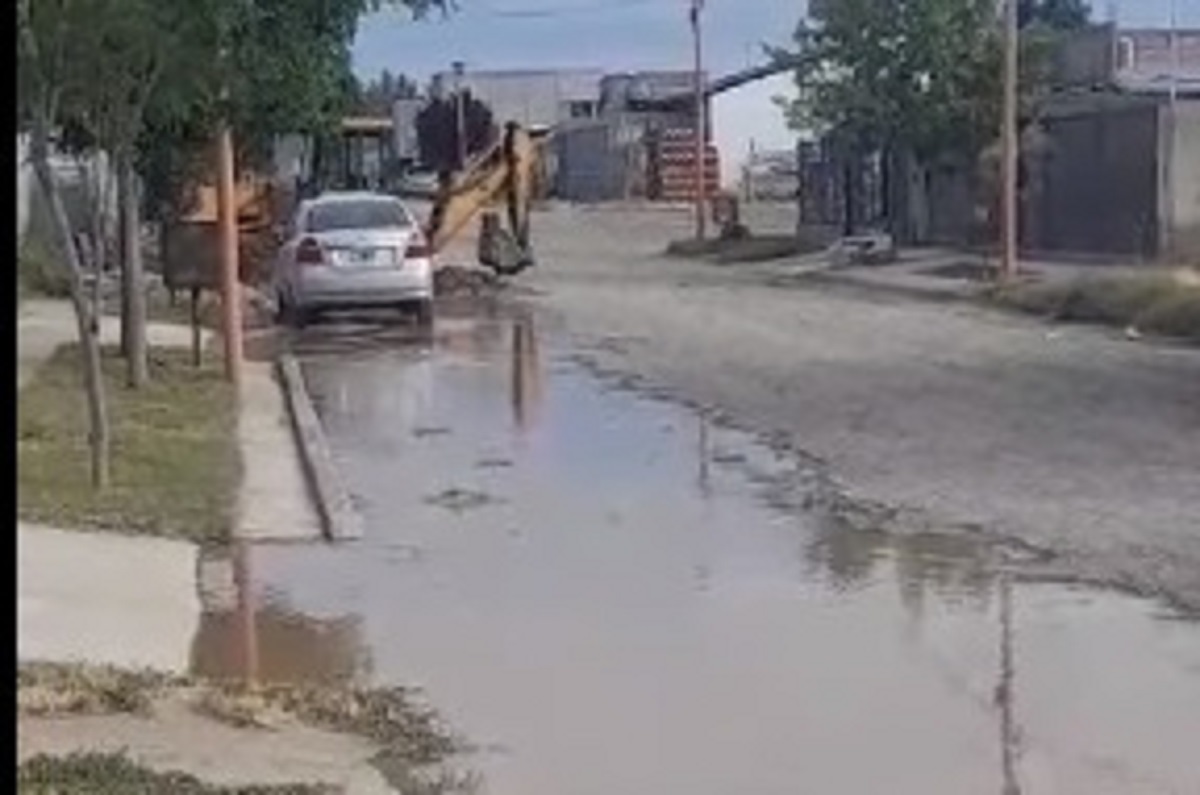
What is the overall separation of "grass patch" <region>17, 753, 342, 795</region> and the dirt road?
4.90 metres

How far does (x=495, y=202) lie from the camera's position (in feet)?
136

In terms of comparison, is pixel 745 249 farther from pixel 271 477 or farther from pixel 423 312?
pixel 271 477

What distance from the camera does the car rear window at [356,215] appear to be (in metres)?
31.0

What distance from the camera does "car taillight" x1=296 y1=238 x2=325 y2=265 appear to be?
99.7ft

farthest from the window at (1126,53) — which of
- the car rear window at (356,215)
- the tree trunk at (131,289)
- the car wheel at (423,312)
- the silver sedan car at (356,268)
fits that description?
the tree trunk at (131,289)

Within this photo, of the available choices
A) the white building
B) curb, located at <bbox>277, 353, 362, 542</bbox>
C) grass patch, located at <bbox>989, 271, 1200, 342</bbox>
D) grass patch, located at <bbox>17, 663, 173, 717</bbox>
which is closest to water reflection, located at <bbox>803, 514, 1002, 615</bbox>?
curb, located at <bbox>277, 353, 362, 542</bbox>

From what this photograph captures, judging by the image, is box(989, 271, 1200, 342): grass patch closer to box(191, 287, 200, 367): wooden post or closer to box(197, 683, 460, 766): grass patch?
box(191, 287, 200, 367): wooden post

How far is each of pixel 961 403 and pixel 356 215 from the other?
42.5ft

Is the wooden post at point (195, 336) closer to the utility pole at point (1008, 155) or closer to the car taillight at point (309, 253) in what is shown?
the car taillight at point (309, 253)

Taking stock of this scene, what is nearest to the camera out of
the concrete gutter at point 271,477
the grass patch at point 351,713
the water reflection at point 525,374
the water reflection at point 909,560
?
the grass patch at point 351,713

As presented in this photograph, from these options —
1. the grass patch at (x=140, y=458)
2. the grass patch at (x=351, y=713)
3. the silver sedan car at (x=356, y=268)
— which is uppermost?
the silver sedan car at (x=356, y=268)

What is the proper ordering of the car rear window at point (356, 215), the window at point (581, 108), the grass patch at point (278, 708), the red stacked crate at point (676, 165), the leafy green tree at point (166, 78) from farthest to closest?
the window at point (581, 108)
the red stacked crate at point (676, 165)
the car rear window at point (356, 215)
the leafy green tree at point (166, 78)
the grass patch at point (278, 708)

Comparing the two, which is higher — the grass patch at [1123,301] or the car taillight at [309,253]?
the car taillight at [309,253]

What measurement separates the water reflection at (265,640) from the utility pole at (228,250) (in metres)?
8.73
